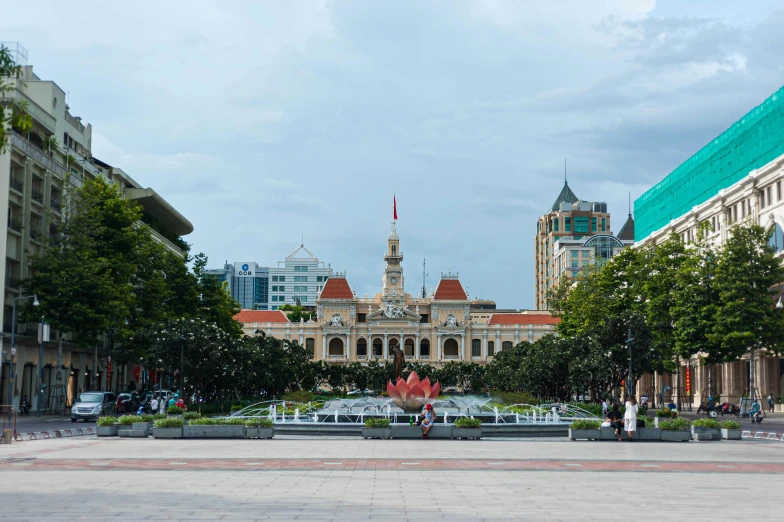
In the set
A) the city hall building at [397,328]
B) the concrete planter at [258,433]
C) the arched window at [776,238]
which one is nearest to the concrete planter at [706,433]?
the concrete planter at [258,433]

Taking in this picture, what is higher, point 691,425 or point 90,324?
point 90,324

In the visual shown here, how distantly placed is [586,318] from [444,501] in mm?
62426

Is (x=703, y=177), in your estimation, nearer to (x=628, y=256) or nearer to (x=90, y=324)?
(x=628, y=256)

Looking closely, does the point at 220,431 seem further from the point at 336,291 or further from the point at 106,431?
the point at 336,291

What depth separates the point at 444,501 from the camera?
16.0 m

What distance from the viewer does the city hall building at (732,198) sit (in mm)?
66062

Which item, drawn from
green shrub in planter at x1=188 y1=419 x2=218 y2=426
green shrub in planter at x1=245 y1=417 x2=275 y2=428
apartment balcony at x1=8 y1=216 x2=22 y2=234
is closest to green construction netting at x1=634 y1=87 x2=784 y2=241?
green shrub in planter at x1=245 y1=417 x2=275 y2=428

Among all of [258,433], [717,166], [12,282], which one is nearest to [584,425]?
[258,433]

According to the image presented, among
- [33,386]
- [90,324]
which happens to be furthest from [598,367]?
[33,386]

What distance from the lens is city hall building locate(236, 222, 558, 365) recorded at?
160750 mm

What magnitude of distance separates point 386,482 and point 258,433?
1650 cm

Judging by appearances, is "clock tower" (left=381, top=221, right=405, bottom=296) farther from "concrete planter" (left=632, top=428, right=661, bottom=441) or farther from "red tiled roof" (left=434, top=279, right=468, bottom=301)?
"concrete planter" (left=632, top=428, right=661, bottom=441)

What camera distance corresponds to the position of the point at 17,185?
201ft

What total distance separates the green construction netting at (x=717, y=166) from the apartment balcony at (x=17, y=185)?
50.6 meters
